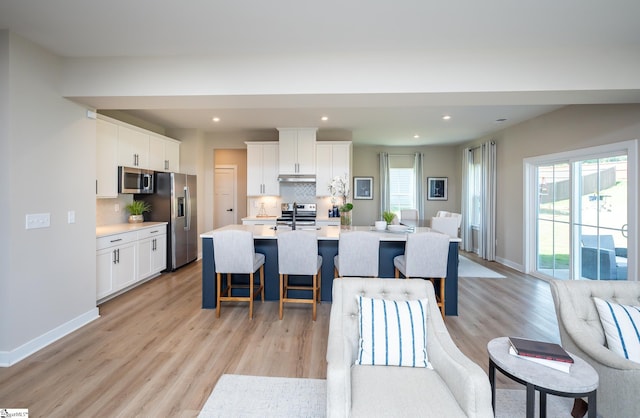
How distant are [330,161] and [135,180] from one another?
11.1 ft

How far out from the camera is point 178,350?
106 inches

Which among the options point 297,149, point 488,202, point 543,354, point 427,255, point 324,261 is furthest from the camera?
point 488,202

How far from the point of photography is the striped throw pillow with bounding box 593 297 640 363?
1.69 m

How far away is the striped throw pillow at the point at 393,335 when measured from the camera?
165 centimetres

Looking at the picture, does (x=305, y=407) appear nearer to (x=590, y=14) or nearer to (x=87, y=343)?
(x=87, y=343)

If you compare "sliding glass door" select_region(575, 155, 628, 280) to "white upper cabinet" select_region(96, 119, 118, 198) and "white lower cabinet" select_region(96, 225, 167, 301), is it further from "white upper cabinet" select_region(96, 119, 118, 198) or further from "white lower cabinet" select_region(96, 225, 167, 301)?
"white upper cabinet" select_region(96, 119, 118, 198)

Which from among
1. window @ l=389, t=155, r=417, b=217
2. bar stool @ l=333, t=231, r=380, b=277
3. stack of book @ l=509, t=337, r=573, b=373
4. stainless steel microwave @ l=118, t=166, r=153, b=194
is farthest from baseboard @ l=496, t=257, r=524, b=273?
stainless steel microwave @ l=118, t=166, r=153, b=194

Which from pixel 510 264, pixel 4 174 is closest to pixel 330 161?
pixel 510 264

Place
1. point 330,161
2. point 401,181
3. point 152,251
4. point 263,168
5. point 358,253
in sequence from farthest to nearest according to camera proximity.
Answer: point 401,181
point 263,168
point 330,161
point 152,251
point 358,253

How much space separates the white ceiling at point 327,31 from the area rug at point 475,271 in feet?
10.0

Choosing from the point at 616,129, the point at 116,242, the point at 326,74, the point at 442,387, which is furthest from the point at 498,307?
the point at 116,242

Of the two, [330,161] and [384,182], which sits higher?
[330,161]

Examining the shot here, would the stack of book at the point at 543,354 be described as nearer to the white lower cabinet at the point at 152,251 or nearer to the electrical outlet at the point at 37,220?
the electrical outlet at the point at 37,220

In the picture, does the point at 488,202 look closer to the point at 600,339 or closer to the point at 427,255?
the point at 427,255
